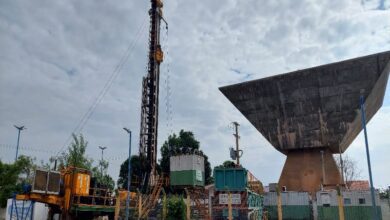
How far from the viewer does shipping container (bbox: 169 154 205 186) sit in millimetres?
37250

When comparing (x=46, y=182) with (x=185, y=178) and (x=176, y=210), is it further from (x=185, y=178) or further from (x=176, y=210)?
(x=185, y=178)

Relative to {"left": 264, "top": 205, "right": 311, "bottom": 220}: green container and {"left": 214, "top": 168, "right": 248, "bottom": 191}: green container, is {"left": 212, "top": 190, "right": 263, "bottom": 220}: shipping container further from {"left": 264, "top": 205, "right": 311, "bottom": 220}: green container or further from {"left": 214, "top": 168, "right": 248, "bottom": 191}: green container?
{"left": 264, "top": 205, "right": 311, "bottom": 220}: green container

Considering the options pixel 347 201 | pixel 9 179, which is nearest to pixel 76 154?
pixel 9 179

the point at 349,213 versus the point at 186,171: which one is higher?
the point at 186,171

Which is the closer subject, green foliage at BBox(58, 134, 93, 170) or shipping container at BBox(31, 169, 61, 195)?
shipping container at BBox(31, 169, 61, 195)

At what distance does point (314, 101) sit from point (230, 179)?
20760 mm

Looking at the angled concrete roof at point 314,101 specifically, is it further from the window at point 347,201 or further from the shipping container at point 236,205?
the shipping container at point 236,205

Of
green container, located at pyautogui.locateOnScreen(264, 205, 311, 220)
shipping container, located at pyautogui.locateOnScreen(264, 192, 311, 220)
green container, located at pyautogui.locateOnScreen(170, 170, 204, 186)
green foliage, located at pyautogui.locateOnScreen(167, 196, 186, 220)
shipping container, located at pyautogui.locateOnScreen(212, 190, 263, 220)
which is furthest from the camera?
green container, located at pyautogui.locateOnScreen(170, 170, 204, 186)

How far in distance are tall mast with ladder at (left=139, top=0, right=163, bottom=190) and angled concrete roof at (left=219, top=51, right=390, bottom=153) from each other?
10069 mm

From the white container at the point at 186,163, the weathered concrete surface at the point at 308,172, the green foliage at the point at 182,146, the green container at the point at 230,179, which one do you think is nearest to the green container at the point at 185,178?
the white container at the point at 186,163

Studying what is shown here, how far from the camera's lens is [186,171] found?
37500 mm

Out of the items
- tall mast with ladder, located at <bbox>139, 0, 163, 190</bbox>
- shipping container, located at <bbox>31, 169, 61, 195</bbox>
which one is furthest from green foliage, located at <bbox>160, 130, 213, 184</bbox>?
shipping container, located at <bbox>31, 169, 61, 195</bbox>

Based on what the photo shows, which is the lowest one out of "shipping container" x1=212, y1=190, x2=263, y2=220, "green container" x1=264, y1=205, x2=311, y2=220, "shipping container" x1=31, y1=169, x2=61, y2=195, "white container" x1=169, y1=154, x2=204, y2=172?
"green container" x1=264, y1=205, x2=311, y2=220

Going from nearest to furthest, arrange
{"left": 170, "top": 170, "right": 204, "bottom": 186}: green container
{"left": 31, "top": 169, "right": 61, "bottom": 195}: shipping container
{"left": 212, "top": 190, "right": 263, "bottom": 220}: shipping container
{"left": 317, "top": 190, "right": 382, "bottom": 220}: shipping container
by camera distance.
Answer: {"left": 31, "top": 169, "right": 61, "bottom": 195}: shipping container < {"left": 212, "top": 190, "right": 263, "bottom": 220}: shipping container < {"left": 317, "top": 190, "right": 382, "bottom": 220}: shipping container < {"left": 170, "top": 170, "right": 204, "bottom": 186}: green container
